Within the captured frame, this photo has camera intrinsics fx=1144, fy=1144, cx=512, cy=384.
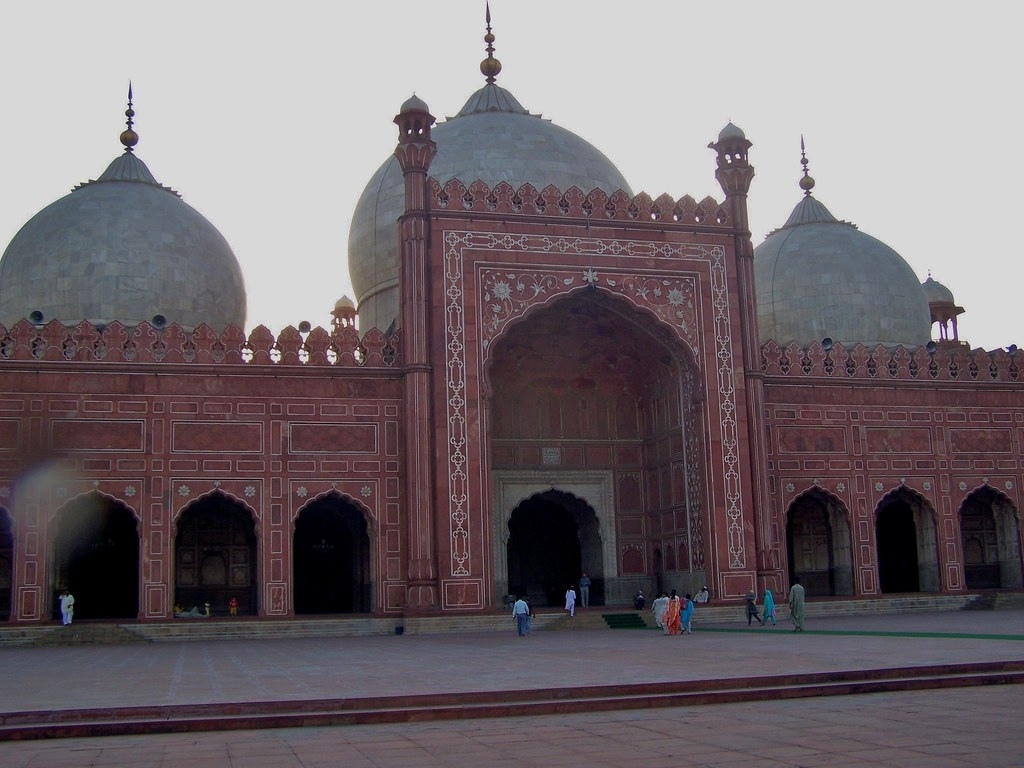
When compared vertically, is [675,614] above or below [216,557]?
below

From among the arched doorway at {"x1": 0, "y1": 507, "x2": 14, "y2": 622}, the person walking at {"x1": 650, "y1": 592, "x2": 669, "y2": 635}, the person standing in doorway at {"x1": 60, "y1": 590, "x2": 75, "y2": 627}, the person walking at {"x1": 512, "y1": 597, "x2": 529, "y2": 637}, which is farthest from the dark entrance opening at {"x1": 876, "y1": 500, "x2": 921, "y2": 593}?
the arched doorway at {"x1": 0, "y1": 507, "x2": 14, "y2": 622}

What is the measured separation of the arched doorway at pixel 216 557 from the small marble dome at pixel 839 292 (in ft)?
37.7

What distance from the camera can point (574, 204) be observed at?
17.5 m

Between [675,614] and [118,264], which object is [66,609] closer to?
[118,264]

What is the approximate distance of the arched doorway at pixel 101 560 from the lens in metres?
17.4

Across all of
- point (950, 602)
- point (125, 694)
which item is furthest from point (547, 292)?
point (125, 694)

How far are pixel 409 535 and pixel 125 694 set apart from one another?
830 cm

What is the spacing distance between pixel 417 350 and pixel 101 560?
6.25m

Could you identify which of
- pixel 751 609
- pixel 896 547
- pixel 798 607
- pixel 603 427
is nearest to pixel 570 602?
pixel 751 609

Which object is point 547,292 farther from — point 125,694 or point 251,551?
point 125,694

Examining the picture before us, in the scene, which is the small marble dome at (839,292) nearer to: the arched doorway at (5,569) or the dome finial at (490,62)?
the dome finial at (490,62)

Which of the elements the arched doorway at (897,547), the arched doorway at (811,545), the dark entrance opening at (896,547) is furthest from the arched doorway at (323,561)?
the dark entrance opening at (896,547)

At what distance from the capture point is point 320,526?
61.4ft

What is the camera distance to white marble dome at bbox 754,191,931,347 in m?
23.1
